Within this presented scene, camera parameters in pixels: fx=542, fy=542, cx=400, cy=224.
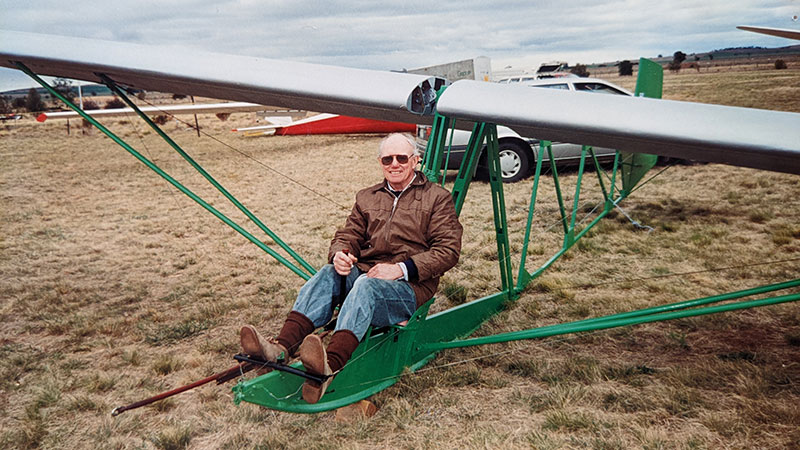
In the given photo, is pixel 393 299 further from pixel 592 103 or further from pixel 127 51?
pixel 127 51

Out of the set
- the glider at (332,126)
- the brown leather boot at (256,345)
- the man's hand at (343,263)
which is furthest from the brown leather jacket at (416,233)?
the glider at (332,126)

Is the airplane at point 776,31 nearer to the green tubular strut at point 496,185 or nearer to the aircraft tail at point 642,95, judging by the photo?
the aircraft tail at point 642,95

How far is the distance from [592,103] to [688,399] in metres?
1.68

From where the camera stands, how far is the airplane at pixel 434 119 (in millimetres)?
2457

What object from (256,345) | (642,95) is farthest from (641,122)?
(642,95)

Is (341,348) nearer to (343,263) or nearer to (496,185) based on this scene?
(343,263)

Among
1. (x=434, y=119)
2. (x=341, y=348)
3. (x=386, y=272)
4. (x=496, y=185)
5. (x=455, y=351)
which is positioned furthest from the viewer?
(x=455, y=351)

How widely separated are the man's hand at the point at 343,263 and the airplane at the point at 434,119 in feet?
1.14

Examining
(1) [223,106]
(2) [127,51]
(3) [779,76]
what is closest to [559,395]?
(2) [127,51]

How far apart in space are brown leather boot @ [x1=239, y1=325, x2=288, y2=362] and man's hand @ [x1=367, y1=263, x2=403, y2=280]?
627mm

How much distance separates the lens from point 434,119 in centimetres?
316

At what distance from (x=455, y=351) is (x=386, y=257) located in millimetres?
982

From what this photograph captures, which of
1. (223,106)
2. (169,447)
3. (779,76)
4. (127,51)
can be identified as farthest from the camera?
(779,76)

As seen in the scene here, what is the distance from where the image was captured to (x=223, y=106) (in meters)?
12.6
